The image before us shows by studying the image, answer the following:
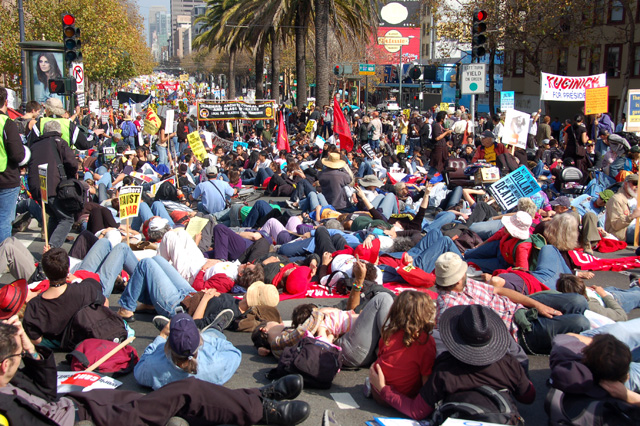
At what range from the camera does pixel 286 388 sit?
4.59 meters

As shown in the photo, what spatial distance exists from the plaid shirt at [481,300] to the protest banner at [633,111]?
8.60 metres

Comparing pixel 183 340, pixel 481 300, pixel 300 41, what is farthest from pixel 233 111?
pixel 183 340

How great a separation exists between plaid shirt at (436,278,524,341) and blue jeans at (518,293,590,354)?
19 centimetres

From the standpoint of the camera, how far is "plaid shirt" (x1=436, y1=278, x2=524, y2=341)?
16.3ft

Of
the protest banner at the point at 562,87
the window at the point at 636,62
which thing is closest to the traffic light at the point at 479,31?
the protest banner at the point at 562,87

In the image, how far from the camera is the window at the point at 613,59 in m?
33.4

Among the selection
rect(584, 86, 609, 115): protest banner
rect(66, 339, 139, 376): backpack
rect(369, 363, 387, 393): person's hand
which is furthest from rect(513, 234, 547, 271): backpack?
rect(584, 86, 609, 115): protest banner

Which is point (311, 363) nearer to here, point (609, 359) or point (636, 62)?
point (609, 359)

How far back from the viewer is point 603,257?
875cm

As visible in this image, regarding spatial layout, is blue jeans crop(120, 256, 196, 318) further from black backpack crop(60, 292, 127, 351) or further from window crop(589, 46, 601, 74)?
window crop(589, 46, 601, 74)

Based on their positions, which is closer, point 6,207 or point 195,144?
point 6,207

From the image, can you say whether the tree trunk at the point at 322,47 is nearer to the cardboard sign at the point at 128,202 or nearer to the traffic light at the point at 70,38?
the traffic light at the point at 70,38

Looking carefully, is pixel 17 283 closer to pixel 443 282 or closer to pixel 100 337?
pixel 100 337

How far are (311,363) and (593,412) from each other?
2011 millimetres
